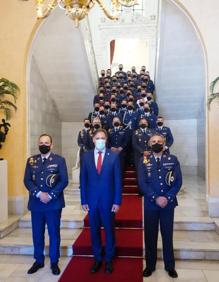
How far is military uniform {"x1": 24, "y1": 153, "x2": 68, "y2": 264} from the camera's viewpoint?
3.91 meters

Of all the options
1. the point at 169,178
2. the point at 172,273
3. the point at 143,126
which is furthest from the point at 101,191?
the point at 143,126

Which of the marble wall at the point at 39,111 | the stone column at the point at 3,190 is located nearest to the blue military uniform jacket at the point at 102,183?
the stone column at the point at 3,190

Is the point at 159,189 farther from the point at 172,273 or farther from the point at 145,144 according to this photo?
the point at 145,144

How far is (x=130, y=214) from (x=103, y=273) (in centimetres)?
175

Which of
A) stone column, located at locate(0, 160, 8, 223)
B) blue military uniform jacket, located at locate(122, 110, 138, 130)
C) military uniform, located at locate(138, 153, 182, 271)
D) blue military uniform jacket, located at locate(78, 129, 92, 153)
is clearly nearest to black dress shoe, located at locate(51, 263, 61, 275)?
military uniform, located at locate(138, 153, 182, 271)

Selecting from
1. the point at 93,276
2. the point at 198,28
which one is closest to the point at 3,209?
the point at 93,276

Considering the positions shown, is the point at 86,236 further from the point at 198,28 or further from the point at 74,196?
the point at 198,28

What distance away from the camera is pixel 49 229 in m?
3.95

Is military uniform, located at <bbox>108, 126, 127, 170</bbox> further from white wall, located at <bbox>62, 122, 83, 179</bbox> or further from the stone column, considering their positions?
white wall, located at <bbox>62, 122, 83, 179</bbox>

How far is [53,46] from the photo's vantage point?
9.28 m

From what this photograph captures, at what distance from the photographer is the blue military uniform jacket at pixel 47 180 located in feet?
12.8

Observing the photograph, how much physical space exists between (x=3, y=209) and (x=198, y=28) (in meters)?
4.67

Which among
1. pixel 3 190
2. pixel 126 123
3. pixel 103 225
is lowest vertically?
pixel 103 225

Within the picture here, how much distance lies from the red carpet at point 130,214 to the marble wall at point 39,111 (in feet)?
11.1
